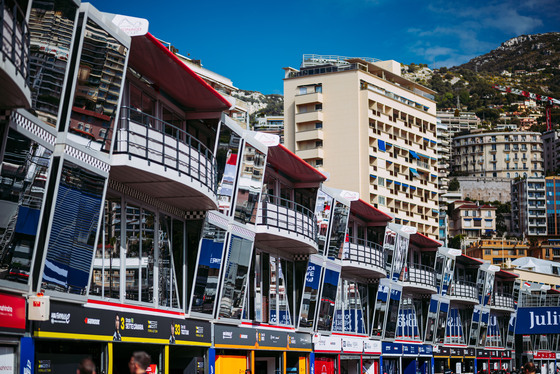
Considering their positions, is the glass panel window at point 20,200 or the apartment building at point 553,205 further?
the apartment building at point 553,205

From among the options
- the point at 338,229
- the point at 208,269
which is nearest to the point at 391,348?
the point at 338,229

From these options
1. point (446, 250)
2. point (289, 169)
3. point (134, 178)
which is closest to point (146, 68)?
point (134, 178)

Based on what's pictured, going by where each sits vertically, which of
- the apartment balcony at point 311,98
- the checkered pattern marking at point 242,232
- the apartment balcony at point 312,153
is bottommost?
the checkered pattern marking at point 242,232

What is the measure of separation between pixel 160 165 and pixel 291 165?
1372 cm

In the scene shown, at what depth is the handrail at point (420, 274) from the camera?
51.9m

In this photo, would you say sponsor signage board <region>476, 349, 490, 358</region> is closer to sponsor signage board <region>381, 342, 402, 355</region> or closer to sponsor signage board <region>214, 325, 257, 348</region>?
sponsor signage board <region>381, 342, 402, 355</region>

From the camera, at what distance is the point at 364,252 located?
4334 centimetres

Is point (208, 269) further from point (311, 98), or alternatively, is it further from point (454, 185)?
point (454, 185)

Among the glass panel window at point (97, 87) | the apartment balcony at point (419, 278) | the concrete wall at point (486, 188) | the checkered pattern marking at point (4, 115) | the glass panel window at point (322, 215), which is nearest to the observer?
the checkered pattern marking at point (4, 115)

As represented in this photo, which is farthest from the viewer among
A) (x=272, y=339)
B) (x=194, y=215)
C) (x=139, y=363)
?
(x=272, y=339)

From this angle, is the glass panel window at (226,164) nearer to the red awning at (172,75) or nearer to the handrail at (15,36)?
the red awning at (172,75)

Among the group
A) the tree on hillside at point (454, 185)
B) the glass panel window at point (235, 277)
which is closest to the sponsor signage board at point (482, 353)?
the glass panel window at point (235, 277)

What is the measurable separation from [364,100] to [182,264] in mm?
66799

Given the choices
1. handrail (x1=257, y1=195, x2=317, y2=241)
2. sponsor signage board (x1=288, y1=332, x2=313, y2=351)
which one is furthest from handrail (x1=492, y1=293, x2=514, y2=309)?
handrail (x1=257, y1=195, x2=317, y2=241)
